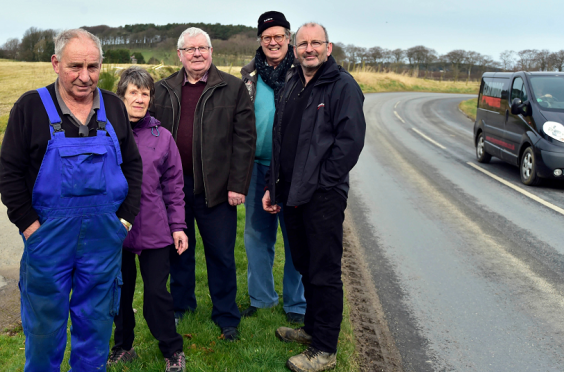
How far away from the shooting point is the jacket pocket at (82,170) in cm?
238

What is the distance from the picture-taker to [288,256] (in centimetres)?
409

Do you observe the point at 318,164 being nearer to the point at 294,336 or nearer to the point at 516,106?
the point at 294,336

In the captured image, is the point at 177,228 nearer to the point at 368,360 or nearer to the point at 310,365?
the point at 310,365

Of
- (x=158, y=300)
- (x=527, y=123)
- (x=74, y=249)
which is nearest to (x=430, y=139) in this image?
(x=527, y=123)

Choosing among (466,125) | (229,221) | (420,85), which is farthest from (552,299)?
(420,85)

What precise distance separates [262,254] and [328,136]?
1.42 m

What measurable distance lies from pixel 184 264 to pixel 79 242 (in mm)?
1469

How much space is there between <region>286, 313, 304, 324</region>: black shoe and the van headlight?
23.7 feet

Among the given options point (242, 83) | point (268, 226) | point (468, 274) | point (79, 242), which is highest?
point (242, 83)

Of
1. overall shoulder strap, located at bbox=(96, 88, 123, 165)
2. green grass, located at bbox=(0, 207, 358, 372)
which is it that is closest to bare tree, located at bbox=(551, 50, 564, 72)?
green grass, located at bbox=(0, 207, 358, 372)

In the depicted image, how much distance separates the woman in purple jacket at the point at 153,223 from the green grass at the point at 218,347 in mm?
160

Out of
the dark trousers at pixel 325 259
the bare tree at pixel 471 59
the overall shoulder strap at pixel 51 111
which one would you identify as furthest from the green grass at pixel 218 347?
the bare tree at pixel 471 59

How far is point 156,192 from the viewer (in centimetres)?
315

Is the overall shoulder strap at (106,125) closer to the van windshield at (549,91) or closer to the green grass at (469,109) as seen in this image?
the van windshield at (549,91)
